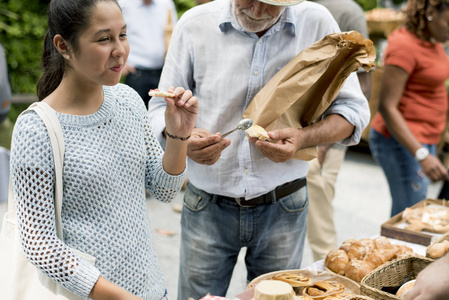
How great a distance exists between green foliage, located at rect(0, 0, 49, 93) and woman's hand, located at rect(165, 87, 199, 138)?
17.7 feet

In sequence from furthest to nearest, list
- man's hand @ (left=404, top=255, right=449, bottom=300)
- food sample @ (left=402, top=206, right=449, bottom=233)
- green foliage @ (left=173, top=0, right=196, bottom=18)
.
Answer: green foliage @ (left=173, top=0, right=196, bottom=18), food sample @ (left=402, top=206, right=449, bottom=233), man's hand @ (left=404, top=255, right=449, bottom=300)

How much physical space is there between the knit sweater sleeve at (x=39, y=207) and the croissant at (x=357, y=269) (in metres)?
1.04

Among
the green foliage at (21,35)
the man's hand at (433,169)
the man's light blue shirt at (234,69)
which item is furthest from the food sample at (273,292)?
the green foliage at (21,35)

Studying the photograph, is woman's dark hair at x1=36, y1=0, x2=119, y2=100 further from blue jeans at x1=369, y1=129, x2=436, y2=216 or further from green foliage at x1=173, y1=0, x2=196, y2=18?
green foliage at x1=173, y1=0, x2=196, y2=18

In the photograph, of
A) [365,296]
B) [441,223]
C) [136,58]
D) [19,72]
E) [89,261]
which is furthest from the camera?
[19,72]

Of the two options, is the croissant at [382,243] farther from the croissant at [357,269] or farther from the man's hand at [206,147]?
the man's hand at [206,147]

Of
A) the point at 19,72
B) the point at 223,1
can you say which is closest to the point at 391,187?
the point at 223,1

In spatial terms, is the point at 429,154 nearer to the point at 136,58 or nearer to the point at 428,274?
the point at 428,274

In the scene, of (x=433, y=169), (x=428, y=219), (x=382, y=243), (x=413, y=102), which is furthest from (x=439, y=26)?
(x=382, y=243)

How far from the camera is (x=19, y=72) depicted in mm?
6914

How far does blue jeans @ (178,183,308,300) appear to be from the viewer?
2.23 metres

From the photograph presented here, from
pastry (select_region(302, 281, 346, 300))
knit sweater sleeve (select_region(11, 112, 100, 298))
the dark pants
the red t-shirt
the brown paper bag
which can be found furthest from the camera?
the dark pants

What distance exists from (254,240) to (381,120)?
1584mm

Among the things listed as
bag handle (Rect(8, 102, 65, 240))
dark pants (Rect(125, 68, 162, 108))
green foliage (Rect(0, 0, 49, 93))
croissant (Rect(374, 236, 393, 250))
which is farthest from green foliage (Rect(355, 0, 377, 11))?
bag handle (Rect(8, 102, 65, 240))
